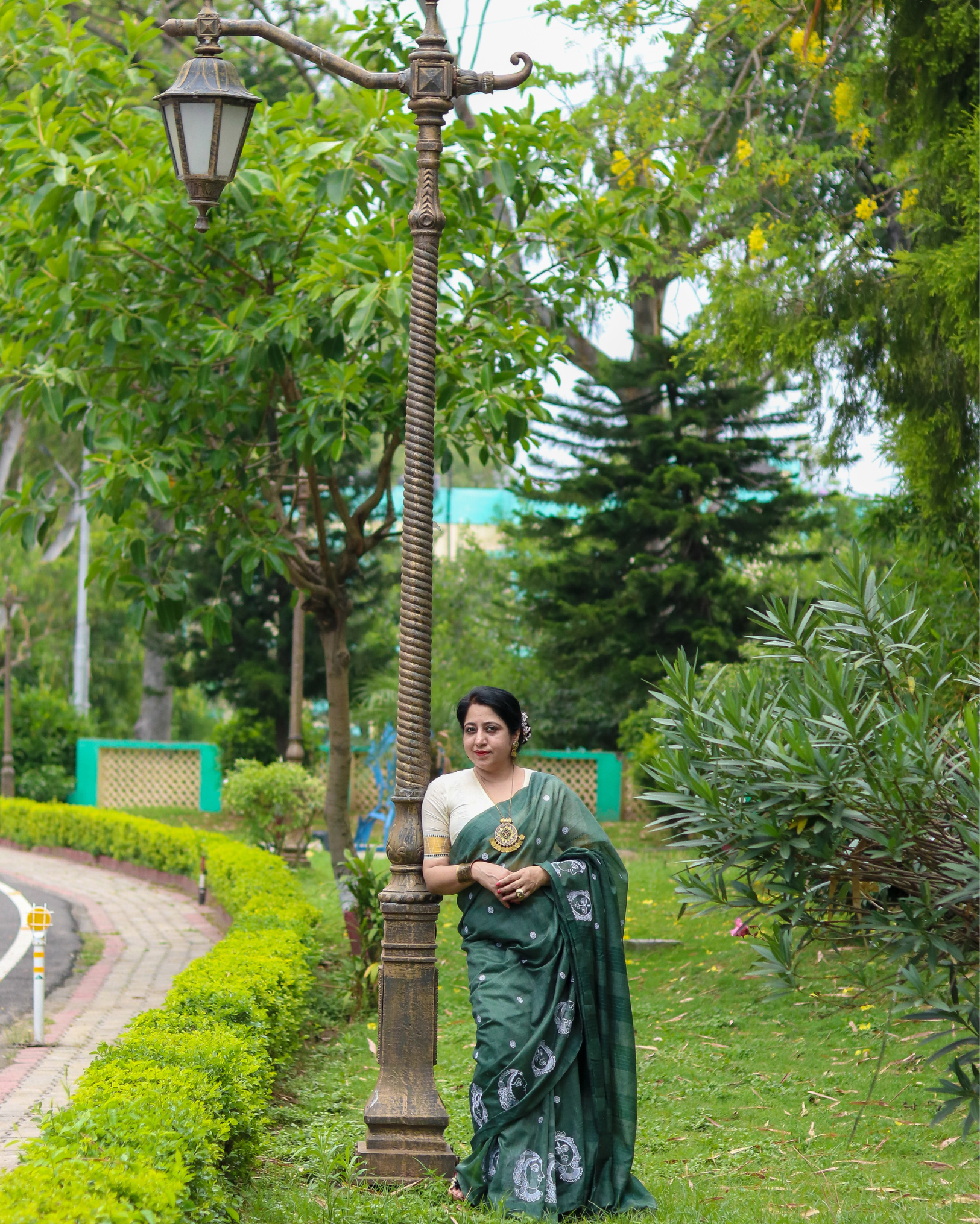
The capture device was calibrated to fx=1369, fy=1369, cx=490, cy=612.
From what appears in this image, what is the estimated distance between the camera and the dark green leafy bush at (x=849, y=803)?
3475mm

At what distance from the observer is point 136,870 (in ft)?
58.6

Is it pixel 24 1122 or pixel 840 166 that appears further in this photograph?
pixel 840 166

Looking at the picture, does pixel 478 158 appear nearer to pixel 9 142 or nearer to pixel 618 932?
pixel 9 142

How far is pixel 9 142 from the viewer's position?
8.02 metres

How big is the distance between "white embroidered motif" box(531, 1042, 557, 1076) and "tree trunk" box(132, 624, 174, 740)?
24.0 m

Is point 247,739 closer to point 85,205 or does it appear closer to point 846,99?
point 85,205

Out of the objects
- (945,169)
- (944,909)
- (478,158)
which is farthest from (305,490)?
(944,909)

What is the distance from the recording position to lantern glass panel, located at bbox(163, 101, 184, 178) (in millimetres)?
5684

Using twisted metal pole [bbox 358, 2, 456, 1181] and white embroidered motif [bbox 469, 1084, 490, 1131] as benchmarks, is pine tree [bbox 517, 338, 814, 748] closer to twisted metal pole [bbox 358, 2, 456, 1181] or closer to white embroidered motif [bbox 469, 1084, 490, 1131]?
twisted metal pole [bbox 358, 2, 456, 1181]

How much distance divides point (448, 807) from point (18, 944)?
826 cm

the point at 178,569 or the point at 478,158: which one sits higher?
the point at 478,158

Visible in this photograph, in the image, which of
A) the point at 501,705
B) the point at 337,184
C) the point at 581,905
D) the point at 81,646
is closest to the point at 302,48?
the point at 337,184

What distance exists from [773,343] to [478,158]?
230 centimetres

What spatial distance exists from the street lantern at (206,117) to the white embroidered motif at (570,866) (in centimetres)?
316
